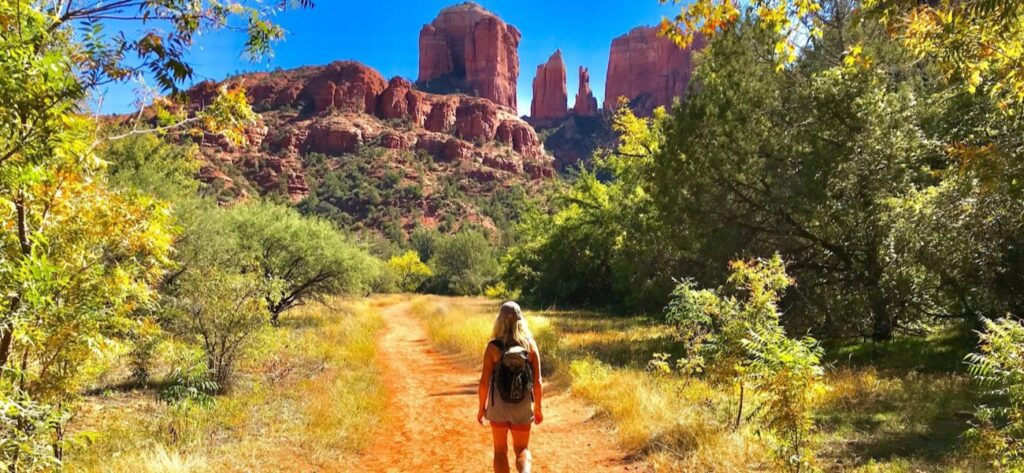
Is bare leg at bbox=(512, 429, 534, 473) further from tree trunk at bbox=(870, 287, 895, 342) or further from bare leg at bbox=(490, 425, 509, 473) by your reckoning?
tree trunk at bbox=(870, 287, 895, 342)

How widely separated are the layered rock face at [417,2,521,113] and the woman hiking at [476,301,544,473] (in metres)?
170

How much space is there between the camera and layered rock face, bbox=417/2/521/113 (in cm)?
17238

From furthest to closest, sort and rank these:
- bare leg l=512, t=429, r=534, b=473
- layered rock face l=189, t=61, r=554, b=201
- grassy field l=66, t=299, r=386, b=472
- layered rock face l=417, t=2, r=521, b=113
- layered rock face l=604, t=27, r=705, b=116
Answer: layered rock face l=417, t=2, r=521, b=113 < layered rock face l=604, t=27, r=705, b=116 < layered rock face l=189, t=61, r=554, b=201 < grassy field l=66, t=299, r=386, b=472 < bare leg l=512, t=429, r=534, b=473

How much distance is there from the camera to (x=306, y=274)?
2314 cm

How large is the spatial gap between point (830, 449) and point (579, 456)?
9.88ft

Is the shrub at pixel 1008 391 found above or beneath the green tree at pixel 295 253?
beneath

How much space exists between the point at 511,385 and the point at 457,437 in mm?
3950

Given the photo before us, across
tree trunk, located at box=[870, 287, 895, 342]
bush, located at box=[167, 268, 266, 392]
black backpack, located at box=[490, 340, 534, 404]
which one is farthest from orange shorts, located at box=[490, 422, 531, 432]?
tree trunk, located at box=[870, 287, 895, 342]

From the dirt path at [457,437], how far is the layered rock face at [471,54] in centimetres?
16499

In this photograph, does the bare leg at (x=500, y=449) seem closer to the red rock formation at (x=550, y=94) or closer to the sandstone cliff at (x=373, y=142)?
the sandstone cliff at (x=373, y=142)

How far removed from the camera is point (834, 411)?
7770 millimetres

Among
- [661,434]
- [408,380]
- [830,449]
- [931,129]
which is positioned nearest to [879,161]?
[931,129]

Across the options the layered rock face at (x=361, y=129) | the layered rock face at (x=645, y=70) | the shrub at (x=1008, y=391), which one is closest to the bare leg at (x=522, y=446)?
the shrub at (x=1008, y=391)

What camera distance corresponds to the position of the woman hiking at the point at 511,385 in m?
4.68
